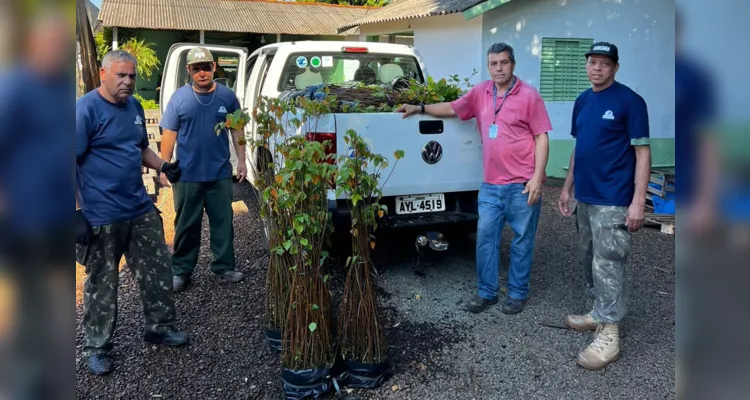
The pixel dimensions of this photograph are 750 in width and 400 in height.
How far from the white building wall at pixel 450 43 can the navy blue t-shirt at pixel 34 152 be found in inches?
379

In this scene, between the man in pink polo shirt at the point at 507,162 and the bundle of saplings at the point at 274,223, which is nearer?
the bundle of saplings at the point at 274,223

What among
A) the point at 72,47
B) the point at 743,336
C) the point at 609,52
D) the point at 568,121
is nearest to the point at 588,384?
the point at 609,52

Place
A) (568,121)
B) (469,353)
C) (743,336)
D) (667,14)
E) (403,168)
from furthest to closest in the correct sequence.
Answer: (568,121)
(667,14)
(403,168)
(469,353)
(743,336)

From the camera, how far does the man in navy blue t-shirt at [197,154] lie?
4395 mm

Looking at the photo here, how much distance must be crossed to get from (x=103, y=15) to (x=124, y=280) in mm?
14711

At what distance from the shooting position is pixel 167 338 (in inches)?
141

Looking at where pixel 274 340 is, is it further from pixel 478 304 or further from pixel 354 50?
pixel 354 50

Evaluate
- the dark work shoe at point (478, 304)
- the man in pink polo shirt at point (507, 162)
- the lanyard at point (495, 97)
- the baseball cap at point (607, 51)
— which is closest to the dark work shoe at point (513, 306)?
the man in pink polo shirt at point (507, 162)

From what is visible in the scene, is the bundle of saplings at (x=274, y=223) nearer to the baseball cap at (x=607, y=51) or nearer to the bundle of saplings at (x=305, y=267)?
the bundle of saplings at (x=305, y=267)

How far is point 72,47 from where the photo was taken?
0.83 metres

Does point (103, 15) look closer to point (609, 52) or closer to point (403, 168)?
point (403, 168)

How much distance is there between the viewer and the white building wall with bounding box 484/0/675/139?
9312 mm

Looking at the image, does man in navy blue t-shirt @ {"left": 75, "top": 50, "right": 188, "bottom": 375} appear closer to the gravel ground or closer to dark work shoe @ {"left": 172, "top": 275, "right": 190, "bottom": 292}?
the gravel ground

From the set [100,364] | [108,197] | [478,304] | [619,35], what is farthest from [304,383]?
[619,35]
